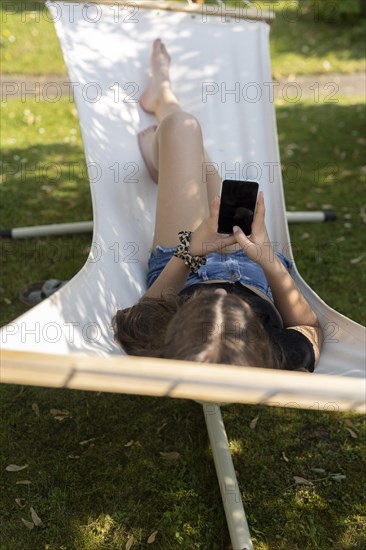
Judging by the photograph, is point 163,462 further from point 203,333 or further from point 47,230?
point 47,230

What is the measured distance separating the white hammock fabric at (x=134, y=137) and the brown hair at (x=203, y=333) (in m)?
0.11

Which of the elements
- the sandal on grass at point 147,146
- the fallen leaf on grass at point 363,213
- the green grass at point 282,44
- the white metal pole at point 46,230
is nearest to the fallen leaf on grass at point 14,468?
the sandal on grass at point 147,146

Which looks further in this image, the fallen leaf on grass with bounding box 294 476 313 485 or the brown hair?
the fallen leaf on grass with bounding box 294 476 313 485

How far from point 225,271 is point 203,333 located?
634mm

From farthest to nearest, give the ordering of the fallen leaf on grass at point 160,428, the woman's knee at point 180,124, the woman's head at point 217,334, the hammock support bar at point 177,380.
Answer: the woman's knee at point 180,124 < the fallen leaf on grass at point 160,428 < the woman's head at point 217,334 < the hammock support bar at point 177,380

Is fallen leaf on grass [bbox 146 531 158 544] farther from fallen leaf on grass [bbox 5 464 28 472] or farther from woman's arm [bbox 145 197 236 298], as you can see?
woman's arm [bbox 145 197 236 298]

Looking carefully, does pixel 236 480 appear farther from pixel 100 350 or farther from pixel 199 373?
pixel 199 373

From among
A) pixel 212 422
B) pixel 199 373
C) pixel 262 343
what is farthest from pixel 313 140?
pixel 199 373

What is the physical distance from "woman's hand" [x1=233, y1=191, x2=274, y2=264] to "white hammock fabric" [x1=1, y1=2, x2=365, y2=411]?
1.05 ft

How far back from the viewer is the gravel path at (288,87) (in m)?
6.09

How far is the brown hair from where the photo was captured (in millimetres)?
1625

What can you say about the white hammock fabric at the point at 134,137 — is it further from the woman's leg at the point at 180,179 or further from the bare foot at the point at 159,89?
the woman's leg at the point at 180,179

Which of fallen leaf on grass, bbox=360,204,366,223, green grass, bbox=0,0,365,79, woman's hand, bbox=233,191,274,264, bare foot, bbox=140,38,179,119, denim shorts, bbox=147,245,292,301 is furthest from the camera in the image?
green grass, bbox=0,0,365,79

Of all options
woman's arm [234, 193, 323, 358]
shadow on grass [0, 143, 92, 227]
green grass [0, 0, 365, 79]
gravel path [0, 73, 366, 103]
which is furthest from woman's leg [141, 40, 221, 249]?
green grass [0, 0, 365, 79]
